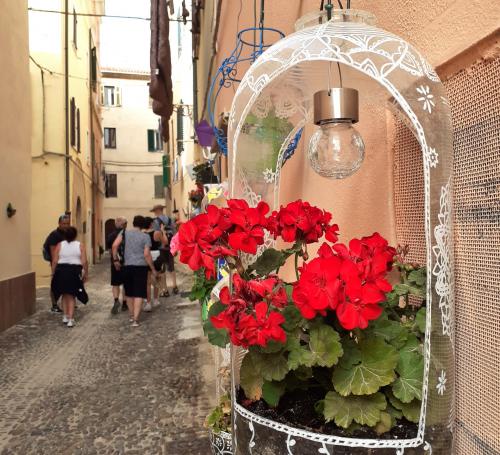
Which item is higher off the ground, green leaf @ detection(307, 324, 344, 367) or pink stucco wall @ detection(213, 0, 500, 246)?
pink stucco wall @ detection(213, 0, 500, 246)

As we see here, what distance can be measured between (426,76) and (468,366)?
33.0 inches

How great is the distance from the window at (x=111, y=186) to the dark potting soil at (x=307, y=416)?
30.2 meters

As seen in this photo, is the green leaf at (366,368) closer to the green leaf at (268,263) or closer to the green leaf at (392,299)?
the green leaf at (392,299)

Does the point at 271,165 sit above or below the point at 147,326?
above

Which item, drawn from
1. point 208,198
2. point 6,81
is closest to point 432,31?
point 208,198

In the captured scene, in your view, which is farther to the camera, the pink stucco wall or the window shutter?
the window shutter

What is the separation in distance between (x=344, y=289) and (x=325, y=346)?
187 millimetres

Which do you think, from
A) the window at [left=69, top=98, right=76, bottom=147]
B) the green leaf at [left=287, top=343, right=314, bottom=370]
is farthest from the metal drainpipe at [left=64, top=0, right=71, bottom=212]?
the green leaf at [left=287, top=343, right=314, bottom=370]

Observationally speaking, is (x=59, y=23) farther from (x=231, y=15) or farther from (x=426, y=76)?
(x=426, y=76)

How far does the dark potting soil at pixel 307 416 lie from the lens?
1293 millimetres

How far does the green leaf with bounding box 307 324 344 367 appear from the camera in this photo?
1.27 meters

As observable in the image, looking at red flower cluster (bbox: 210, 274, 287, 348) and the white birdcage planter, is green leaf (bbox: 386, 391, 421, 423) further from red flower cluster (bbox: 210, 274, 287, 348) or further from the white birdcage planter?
red flower cluster (bbox: 210, 274, 287, 348)

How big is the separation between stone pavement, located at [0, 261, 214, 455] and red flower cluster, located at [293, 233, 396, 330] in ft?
8.19

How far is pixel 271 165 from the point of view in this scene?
2.23 metres
